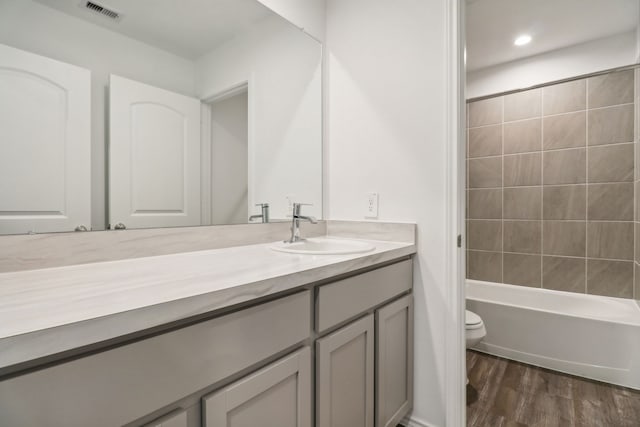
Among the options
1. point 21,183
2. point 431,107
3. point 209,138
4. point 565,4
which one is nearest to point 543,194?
point 565,4

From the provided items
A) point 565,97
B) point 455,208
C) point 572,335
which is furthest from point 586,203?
point 455,208

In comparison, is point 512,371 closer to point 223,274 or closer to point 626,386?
point 626,386

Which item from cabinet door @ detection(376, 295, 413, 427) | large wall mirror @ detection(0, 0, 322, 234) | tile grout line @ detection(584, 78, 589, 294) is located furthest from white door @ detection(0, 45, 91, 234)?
tile grout line @ detection(584, 78, 589, 294)

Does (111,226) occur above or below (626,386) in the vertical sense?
above

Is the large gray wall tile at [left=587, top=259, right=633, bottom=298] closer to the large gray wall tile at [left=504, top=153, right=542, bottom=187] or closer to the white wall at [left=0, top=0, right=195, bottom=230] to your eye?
the large gray wall tile at [left=504, top=153, right=542, bottom=187]

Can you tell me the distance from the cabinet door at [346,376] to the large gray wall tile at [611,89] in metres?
2.54

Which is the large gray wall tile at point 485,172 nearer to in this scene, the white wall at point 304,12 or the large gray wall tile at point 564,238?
the large gray wall tile at point 564,238

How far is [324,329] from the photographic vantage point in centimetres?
97

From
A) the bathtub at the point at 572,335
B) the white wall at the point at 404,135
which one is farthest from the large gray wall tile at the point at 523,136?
the white wall at the point at 404,135

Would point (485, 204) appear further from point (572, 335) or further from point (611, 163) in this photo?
point (572, 335)

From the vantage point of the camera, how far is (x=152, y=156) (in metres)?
1.12

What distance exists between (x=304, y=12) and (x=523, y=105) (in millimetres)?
2031

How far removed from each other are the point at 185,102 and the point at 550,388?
2.39 metres

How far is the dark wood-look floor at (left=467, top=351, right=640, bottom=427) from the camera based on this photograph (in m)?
1.51
